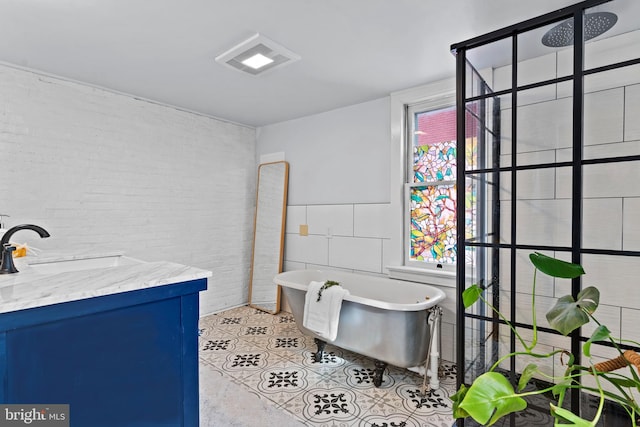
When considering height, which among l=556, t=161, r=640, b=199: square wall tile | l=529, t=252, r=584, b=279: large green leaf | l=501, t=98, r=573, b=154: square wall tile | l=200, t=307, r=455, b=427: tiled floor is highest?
l=501, t=98, r=573, b=154: square wall tile

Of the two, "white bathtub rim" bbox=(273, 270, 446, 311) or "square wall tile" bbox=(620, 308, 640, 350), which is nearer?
"square wall tile" bbox=(620, 308, 640, 350)

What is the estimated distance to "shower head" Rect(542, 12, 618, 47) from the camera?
1311 mm

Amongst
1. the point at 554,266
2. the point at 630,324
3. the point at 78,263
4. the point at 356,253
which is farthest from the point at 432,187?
the point at 78,263

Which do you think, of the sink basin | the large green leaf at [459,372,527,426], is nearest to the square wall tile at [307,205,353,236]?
the sink basin

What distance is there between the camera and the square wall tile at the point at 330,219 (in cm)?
338

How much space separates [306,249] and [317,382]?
1.63m

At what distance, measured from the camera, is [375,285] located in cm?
297

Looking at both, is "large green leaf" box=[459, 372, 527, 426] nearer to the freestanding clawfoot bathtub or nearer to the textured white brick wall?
the freestanding clawfoot bathtub

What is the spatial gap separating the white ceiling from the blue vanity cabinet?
1524mm

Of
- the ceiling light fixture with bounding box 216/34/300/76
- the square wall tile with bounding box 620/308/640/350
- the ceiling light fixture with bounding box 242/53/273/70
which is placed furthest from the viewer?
the ceiling light fixture with bounding box 242/53/273/70

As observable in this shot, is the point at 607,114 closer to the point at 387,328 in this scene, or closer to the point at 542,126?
the point at 542,126

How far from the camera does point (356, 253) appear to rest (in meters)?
3.29

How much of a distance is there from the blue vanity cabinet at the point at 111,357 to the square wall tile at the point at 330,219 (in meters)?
2.20

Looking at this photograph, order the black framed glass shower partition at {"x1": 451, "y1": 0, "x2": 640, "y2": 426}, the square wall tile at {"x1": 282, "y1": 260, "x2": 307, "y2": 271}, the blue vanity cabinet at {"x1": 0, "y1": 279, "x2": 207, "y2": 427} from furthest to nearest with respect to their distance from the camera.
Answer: the square wall tile at {"x1": 282, "y1": 260, "x2": 307, "y2": 271}
the black framed glass shower partition at {"x1": 451, "y1": 0, "x2": 640, "y2": 426}
the blue vanity cabinet at {"x1": 0, "y1": 279, "x2": 207, "y2": 427}
